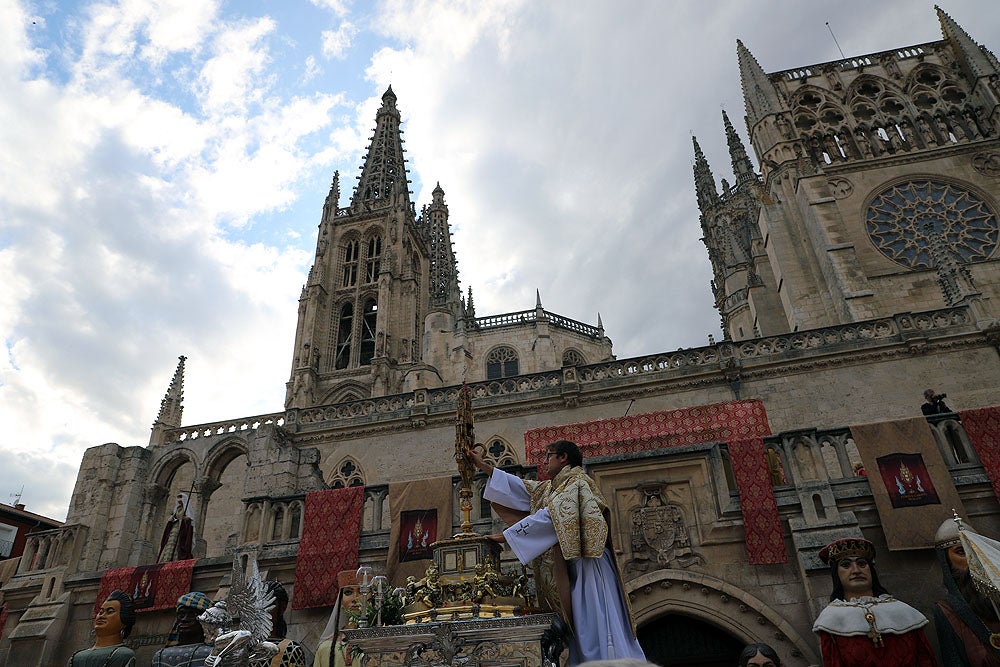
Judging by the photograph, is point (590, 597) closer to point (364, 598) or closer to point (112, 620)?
point (364, 598)

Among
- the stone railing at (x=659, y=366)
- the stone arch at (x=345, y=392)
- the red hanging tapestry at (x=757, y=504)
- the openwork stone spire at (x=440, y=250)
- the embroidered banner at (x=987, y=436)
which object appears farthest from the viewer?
the openwork stone spire at (x=440, y=250)

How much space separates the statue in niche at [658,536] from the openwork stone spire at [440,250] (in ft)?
135

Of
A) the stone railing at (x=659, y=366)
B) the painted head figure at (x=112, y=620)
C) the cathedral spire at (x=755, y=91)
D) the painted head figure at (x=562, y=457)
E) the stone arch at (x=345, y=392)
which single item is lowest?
the painted head figure at (x=112, y=620)

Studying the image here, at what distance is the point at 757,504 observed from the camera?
25.2 feet

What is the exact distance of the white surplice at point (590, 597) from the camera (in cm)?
407

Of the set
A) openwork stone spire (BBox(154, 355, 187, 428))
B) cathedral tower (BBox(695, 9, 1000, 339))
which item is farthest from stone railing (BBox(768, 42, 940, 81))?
openwork stone spire (BBox(154, 355, 187, 428))

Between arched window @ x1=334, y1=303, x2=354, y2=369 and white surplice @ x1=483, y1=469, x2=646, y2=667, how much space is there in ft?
130

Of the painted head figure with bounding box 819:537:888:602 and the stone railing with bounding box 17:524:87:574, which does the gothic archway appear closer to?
the painted head figure with bounding box 819:537:888:602

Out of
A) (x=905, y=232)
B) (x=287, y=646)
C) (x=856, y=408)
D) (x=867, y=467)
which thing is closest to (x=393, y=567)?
(x=287, y=646)

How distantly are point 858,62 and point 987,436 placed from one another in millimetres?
27754

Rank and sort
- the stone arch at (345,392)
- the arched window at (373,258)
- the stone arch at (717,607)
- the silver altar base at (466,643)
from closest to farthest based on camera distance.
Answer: the silver altar base at (466,643) < the stone arch at (717,607) < the stone arch at (345,392) < the arched window at (373,258)

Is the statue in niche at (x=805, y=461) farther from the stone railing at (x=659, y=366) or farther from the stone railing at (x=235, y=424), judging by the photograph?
the stone railing at (x=235, y=424)

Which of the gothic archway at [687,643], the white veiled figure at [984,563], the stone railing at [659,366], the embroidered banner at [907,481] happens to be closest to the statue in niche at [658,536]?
the gothic archway at [687,643]

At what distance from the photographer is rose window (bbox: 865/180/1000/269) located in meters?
22.4
